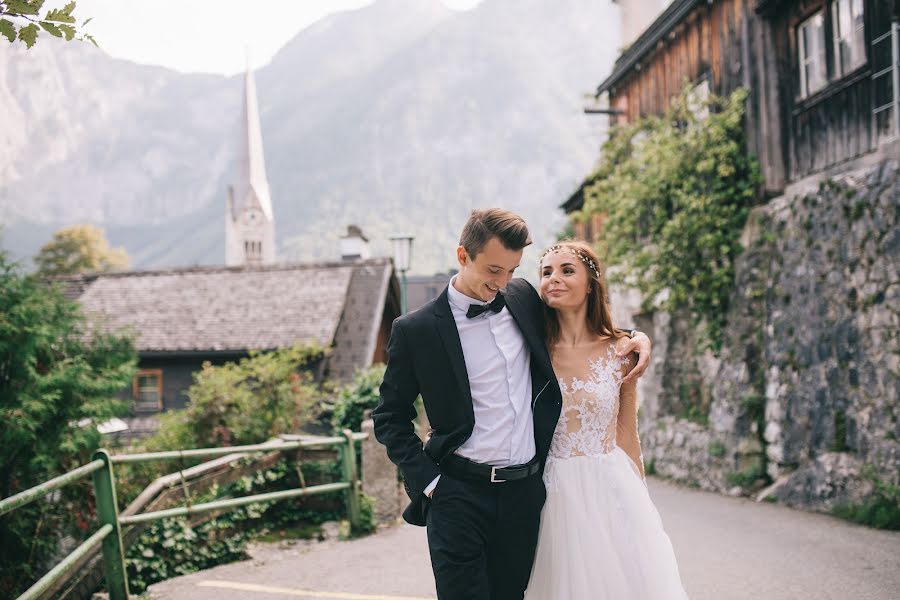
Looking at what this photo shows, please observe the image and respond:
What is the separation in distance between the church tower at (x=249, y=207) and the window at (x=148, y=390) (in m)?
45.2

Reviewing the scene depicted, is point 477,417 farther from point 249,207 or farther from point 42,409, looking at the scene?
point 249,207

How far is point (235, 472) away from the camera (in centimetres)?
721

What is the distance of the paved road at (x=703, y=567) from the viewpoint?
205 inches

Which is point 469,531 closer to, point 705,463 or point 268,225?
point 705,463

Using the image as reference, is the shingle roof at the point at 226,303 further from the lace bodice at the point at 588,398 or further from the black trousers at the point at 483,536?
the black trousers at the point at 483,536

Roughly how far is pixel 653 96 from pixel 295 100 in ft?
594

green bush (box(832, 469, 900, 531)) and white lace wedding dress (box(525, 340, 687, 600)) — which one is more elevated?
white lace wedding dress (box(525, 340, 687, 600))

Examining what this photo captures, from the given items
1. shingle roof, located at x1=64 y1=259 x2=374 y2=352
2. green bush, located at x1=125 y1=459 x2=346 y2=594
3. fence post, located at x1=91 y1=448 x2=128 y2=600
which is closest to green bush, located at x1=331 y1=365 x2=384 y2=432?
green bush, located at x1=125 y1=459 x2=346 y2=594

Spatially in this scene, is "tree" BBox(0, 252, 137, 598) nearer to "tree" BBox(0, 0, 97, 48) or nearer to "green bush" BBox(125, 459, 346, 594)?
"green bush" BBox(125, 459, 346, 594)

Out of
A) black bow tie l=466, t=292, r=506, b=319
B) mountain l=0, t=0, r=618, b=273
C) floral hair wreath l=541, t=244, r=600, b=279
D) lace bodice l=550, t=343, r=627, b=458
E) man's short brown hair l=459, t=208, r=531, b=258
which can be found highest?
mountain l=0, t=0, r=618, b=273

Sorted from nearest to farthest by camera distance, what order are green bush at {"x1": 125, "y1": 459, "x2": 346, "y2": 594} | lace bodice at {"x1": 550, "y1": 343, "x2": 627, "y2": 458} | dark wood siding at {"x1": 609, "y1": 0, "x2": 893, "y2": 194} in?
1. lace bodice at {"x1": 550, "y1": 343, "x2": 627, "y2": 458}
2. green bush at {"x1": 125, "y1": 459, "x2": 346, "y2": 594}
3. dark wood siding at {"x1": 609, "y1": 0, "x2": 893, "y2": 194}

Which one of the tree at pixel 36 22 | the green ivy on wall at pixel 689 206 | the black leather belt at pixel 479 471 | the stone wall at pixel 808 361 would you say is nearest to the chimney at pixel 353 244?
the green ivy on wall at pixel 689 206

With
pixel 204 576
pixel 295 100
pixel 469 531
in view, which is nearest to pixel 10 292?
pixel 204 576

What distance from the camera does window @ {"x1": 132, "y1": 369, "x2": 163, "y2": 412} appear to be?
20.7 meters
